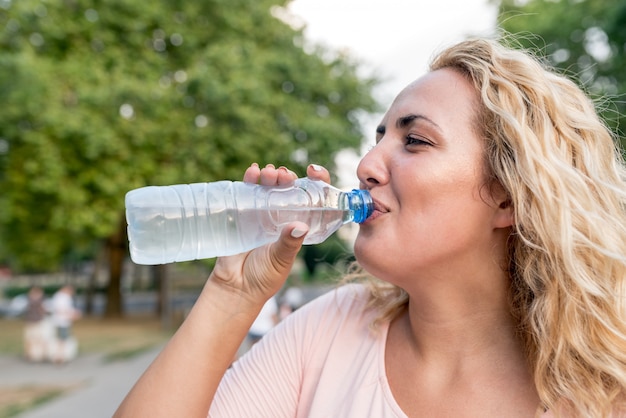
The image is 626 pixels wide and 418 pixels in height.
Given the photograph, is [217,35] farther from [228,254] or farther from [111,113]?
[228,254]

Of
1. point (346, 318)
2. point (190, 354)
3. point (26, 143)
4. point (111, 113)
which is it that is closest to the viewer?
point (190, 354)

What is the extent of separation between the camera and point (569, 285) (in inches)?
71.4

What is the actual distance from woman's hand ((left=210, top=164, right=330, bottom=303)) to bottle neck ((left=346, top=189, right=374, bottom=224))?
0.13 meters

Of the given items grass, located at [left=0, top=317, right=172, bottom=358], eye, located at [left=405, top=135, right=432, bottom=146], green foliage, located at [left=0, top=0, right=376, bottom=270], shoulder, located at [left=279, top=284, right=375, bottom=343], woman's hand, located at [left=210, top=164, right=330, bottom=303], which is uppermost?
green foliage, located at [left=0, top=0, right=376, bottom=270]

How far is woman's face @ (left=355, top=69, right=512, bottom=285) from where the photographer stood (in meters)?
1.77

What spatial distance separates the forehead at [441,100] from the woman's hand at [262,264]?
35 cm

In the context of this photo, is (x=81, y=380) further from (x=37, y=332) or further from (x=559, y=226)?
(x=559, y=226)

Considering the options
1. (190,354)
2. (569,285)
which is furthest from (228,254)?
(569,285)

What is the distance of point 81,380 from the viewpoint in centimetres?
1058

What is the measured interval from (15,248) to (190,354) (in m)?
19.7

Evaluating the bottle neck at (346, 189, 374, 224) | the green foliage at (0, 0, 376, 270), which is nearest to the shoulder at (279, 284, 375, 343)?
the bottle neck at (346, 189, 374, 224)

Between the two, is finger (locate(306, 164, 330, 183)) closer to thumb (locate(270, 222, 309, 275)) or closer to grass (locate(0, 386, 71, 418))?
thumb (locate(270, 222, 309, 275))

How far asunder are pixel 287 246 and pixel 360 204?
0.86ft

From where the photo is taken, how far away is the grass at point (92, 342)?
898 centimetres
